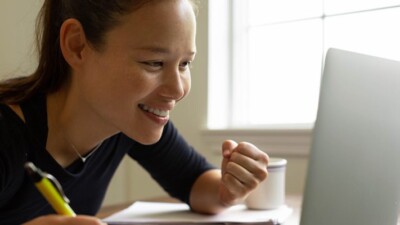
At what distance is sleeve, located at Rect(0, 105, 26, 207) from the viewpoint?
0.81 metres

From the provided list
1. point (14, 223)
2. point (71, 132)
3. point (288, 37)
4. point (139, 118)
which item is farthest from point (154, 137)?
point (288, 37)

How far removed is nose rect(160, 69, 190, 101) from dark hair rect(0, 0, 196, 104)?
0.14 meters

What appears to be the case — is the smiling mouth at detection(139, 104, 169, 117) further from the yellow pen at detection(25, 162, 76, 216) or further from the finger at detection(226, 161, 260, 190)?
the yellow pen at detection(25, 162, 76, 216)

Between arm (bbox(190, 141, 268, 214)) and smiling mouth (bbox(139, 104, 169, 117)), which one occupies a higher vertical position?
smiling mouth (bbox(139, 104, 169, 117))

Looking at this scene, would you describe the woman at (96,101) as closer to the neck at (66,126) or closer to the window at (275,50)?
the neck at (66,126)

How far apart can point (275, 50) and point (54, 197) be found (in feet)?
4.09

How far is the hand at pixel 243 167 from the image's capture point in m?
0.89

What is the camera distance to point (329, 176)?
478mm

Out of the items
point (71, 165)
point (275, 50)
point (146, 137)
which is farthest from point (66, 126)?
point (275, 50)

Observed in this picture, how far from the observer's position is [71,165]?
95 centimetres

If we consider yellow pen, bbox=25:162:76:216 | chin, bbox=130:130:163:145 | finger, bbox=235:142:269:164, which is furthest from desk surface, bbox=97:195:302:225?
yellow pen, bbox=25:162:76:216

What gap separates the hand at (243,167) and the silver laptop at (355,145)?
0.96ft

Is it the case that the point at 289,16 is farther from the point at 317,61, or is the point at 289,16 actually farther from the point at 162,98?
the point at 162,98

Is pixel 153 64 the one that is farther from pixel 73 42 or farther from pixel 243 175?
pixel 243 175
